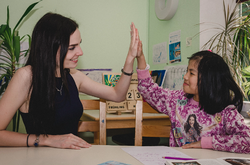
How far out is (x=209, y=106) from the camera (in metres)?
1.06

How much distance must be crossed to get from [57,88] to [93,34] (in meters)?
1.52

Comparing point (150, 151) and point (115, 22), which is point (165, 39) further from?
point (150, 151)

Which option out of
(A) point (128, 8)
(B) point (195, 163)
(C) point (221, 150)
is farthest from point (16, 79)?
(A) point (128, 8)

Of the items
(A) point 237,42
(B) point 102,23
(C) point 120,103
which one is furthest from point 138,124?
(B) point 102,23

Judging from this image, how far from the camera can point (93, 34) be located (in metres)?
2.57

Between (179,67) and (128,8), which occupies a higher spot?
(128,8)

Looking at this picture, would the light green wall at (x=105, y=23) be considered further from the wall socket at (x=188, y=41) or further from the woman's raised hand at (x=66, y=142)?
the woman's raised hand at (x=66, y=142)

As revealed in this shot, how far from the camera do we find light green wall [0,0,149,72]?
8.12 ft

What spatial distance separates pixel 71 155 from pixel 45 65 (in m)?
0.47

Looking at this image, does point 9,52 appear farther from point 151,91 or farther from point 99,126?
point 151,91

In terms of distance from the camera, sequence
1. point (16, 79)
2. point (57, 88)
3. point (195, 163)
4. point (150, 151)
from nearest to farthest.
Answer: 1. point (195, 163)
2. point (150, 151)
3. point (16, 79)
4. point (57, 88)

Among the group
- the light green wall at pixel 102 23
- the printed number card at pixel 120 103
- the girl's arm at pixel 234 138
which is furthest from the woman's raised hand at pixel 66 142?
the light green wall at pixel 102 23

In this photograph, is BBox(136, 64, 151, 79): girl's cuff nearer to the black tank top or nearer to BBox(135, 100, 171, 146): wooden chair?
BBox(135, 100, 171, 146): wooden chair

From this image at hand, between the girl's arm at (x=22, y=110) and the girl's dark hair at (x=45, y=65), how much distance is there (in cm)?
4
